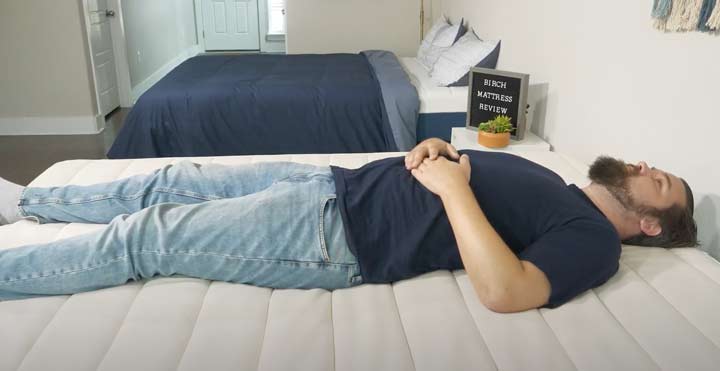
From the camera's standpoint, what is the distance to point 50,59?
4262 mm

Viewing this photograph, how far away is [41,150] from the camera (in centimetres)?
400

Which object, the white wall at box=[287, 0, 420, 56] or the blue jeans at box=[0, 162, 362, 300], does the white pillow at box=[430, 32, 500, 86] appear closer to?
the white wall at box=[287, 0, 420, 56]

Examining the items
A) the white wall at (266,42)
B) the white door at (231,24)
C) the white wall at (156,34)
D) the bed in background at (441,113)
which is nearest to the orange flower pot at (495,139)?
the bed in background at (441,113)

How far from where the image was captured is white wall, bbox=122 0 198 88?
17.5 ft

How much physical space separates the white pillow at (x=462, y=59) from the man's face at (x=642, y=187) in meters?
1.88

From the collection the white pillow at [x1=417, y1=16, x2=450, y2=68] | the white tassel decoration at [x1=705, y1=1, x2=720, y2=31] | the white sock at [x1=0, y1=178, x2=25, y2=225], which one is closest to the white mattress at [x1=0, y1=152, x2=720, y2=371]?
the white sock at [x1=0, y1=178, x2=25, y2=225]

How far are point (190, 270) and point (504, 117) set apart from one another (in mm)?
1517

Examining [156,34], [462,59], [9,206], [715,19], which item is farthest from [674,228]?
[156,34]

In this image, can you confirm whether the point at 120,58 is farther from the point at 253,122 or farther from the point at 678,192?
the point at 678,192

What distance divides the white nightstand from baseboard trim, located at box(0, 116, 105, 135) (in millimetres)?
3107

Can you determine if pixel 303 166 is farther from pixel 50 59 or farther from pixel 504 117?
pixel 50 59

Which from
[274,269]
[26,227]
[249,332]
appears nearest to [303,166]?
[274,269]

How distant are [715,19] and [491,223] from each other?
2.53 ft

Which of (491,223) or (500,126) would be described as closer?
(491,223)
